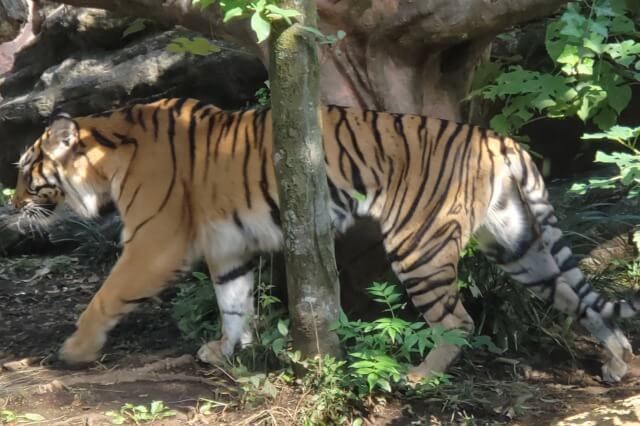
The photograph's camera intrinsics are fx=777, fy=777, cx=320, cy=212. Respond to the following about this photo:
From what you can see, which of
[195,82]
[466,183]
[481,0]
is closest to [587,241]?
[466,183]

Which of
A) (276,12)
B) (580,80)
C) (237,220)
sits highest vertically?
(276,12)

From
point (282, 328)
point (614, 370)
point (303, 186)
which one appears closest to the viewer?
point (303, 186)

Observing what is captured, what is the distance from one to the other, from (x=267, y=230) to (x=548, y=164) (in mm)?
3469

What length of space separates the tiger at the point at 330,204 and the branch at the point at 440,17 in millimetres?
466

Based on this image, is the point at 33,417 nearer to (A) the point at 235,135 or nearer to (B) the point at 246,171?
(B) the point at 246,171

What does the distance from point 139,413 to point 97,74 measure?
474cm

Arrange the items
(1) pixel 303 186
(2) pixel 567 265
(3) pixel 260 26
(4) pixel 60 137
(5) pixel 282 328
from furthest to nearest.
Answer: (4) pixel 60 137, (2) pixel 567 265, (5) pixel 282 328, (1) pixel 303 186, (3) pixel 260 26

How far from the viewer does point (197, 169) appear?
4.35 meters

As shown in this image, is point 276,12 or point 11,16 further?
point 11,16

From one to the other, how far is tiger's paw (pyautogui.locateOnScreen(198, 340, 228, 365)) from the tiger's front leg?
429mm

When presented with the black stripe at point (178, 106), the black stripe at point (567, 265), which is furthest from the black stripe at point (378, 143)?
the black stripe at point (178, 106)

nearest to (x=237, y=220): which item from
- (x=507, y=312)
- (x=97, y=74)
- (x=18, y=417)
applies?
(x=18, y=417)

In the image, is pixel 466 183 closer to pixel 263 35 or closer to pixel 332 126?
pixel 332 126

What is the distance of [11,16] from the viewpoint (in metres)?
3.11
